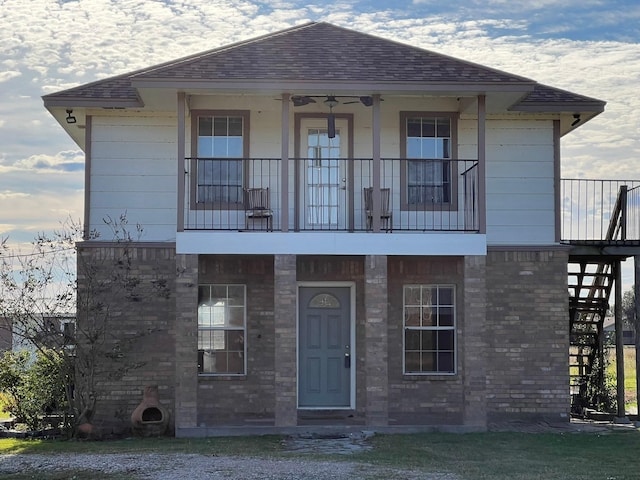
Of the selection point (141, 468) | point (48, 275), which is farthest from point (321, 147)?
point (141, 468)

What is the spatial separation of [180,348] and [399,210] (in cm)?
452

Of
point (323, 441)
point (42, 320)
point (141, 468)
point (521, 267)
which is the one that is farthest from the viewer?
point (521, 267)

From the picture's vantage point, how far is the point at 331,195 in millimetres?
16469

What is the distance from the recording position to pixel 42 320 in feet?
50.8

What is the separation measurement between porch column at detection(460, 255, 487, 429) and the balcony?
110 centimetres

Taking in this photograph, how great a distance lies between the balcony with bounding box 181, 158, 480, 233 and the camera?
53.5 feet

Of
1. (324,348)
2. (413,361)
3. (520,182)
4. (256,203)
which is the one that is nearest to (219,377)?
(324,348)

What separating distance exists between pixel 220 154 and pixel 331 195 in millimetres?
2058

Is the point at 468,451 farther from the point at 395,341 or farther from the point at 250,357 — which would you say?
the point at 250,357

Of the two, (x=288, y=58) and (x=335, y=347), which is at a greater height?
(x=288, y=58)

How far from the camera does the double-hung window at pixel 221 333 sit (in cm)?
1627

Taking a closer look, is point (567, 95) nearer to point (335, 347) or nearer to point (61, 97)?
point (335, 347)

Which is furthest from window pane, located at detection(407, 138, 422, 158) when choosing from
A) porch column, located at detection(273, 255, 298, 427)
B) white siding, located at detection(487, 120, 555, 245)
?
porch column, located at detection(273, 255, 298, 427)

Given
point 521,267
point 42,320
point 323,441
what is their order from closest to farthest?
point 323,441
point 42,320
point 521,267
